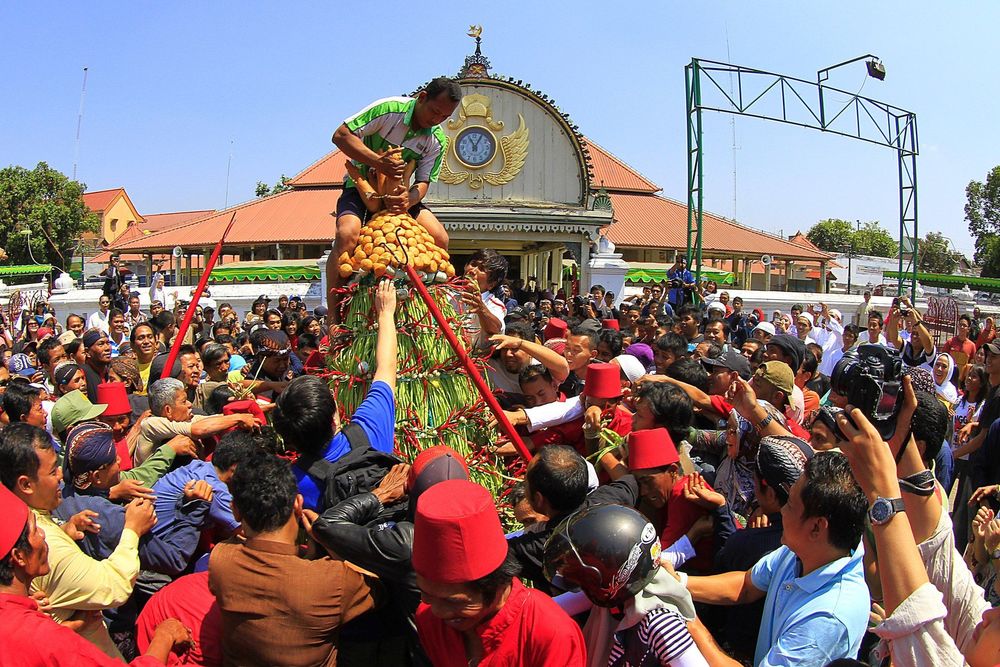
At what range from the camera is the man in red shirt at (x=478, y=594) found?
2115 mm

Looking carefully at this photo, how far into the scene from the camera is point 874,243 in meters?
61.5

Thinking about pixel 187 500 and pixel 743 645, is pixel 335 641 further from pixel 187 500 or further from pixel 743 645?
pixel 743 645

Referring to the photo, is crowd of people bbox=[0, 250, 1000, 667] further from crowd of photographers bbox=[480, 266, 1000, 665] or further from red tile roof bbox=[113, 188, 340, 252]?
red tile roof bbox=[113, 188, 340, 252]

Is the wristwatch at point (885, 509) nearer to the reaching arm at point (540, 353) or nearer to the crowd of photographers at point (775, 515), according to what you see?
the crowd of photographers at point (775, 515)

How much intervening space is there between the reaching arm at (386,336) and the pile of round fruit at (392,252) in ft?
0.41

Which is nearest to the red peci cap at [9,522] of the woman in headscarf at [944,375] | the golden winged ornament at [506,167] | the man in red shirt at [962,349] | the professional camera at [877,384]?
the professional camera at [877,384]

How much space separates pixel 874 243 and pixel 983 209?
12170 mm

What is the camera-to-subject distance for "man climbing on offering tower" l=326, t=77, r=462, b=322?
12.6 ft

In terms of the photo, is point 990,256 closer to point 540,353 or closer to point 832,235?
point 832,235

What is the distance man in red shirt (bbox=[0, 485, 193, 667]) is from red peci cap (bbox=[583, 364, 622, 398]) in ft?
7.86

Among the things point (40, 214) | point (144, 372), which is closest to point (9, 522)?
point (144, 372)

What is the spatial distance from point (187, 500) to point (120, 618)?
0.57 meters

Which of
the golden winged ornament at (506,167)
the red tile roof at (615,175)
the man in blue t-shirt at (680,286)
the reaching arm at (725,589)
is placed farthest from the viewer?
the red tile roof at (615,175)

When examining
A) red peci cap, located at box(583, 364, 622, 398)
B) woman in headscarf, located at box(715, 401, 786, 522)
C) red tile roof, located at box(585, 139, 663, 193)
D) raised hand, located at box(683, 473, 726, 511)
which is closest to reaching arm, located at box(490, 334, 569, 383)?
red peci cap, located at box(583, 364, 622, 398)
